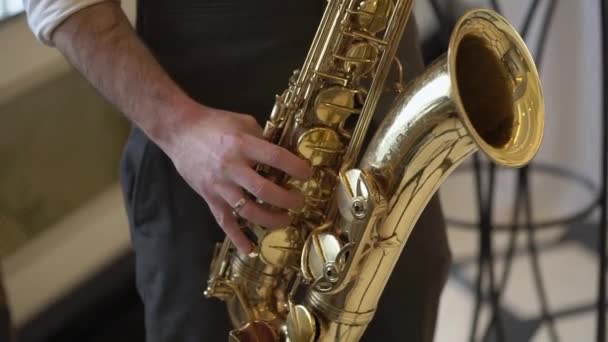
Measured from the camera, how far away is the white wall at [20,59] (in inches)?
58.5

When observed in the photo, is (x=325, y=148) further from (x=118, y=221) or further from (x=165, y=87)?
(x=118, y=221)

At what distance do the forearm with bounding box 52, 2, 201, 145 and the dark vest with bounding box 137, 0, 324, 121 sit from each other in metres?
0.08

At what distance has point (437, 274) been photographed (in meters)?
1.07

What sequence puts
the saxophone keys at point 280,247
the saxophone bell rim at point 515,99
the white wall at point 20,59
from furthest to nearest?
1. the white wall at point 20,59
2. the saxophone keys at point 280,247
3. the saxophone bell rim at point 515,99

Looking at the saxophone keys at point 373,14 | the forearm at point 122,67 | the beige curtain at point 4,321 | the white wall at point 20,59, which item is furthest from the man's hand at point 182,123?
the white wall at point 20,59

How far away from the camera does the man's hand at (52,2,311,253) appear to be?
2.68ft

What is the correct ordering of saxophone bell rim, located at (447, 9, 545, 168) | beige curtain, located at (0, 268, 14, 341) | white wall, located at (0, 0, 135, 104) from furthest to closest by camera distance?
white wall, located at (0, 0, 135, 104) < beige curtain, located at (0, 268, 14, 341) < saxophone bell rim, located at (447, 9, 545, 168)

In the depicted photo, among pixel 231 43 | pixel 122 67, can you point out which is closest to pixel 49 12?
pixel 122 67

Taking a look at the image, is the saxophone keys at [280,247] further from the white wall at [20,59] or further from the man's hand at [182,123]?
the white wall at [20,59]

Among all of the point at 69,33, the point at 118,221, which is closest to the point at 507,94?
the point at 69,33

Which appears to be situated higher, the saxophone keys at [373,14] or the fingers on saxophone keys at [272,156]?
the saxophone keys at [373,14]

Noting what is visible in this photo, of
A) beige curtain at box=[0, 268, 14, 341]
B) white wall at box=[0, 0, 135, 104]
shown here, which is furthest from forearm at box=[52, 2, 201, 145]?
white wall at box=[0, 0, 135, 104]

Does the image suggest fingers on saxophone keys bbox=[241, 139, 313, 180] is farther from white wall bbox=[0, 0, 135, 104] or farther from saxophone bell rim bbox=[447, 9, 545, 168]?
white wall bbox=[0, 0, 135, 104]

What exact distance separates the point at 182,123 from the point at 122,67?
0.31 ft
